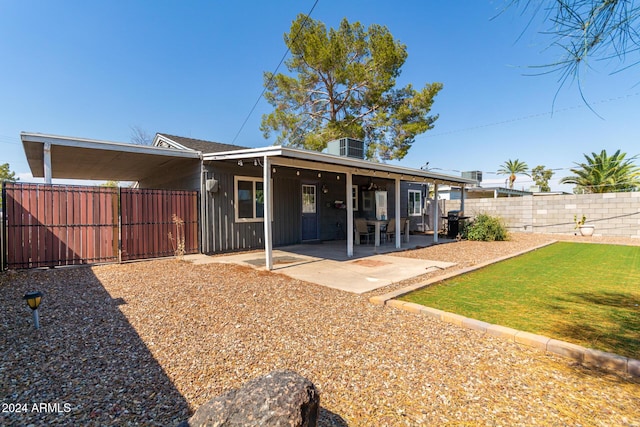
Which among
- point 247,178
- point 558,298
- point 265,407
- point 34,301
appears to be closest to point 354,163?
point 247,178

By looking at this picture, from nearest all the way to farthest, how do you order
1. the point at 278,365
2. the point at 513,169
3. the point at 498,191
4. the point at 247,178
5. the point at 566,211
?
the point at 278,365, the point at 247,178, the point at 566,211, the point at 498,191, the point at 513,169

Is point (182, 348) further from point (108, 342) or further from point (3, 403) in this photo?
point (3, 403)

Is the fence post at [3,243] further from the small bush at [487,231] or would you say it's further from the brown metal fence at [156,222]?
the small bush at [487,231]

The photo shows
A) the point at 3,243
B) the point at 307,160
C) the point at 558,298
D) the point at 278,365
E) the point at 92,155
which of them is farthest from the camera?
the point at 92,155

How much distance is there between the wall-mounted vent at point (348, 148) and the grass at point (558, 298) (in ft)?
16.6

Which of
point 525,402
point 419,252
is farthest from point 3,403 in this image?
point 419,252

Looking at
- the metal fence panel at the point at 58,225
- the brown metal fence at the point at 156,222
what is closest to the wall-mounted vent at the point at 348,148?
the brown metal fence at the point at 156,222

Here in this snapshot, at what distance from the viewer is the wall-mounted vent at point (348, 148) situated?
31.3 ft

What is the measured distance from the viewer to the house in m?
6.55

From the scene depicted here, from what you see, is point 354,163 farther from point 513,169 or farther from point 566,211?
point 513,169

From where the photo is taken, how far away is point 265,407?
1460 millimetres

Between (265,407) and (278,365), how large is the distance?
1111 millimetres

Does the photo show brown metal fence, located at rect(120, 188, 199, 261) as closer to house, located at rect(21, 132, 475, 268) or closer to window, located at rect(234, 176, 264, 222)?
house, located at rect(21, 132, 475, 268)

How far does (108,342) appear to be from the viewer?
115 inches
